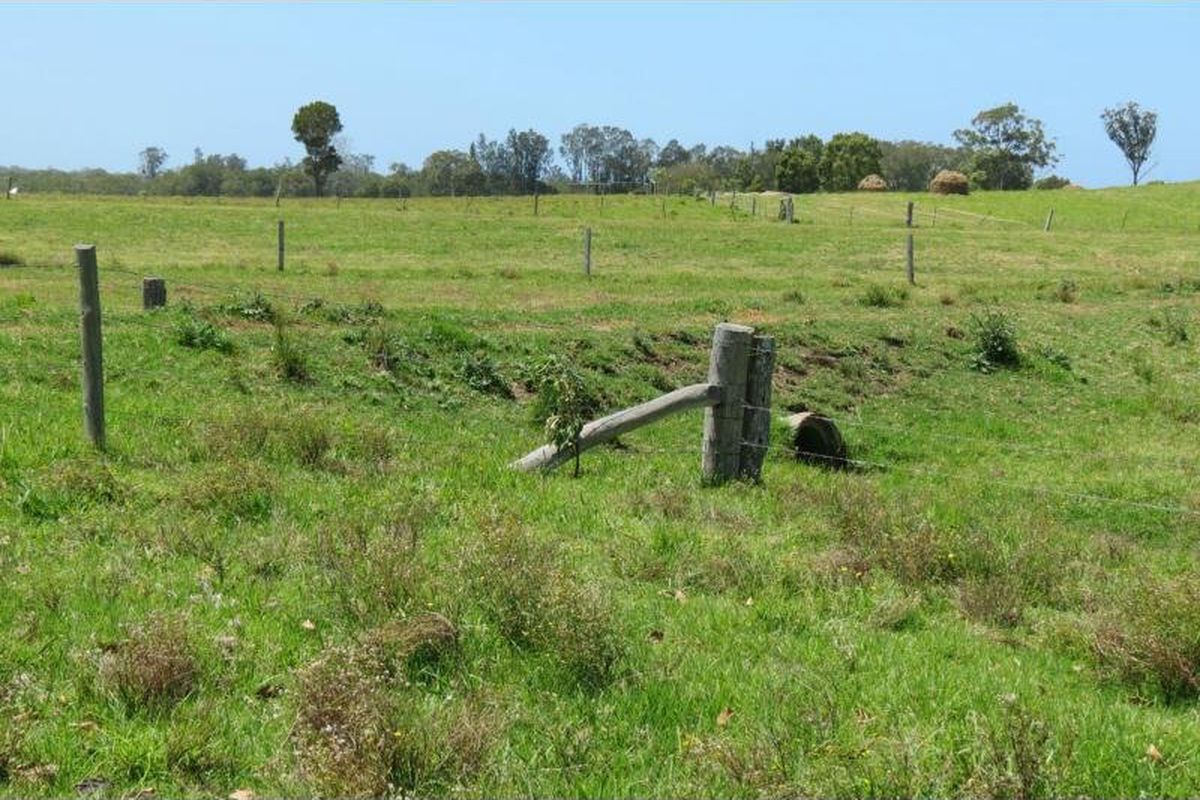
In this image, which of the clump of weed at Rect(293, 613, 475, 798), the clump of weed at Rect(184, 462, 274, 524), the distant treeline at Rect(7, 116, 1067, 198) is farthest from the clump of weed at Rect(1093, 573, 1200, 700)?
the distant treeline at Rect(7, 116, 1067, 198)

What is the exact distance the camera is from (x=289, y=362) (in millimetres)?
15781

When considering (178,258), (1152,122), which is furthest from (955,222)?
(1152,122)

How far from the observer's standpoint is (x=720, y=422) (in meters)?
11.0

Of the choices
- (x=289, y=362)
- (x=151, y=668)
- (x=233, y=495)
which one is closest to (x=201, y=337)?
(x=289, y=362)

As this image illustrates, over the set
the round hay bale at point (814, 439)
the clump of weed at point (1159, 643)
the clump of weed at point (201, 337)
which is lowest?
the round hay bale at point (814, 439)

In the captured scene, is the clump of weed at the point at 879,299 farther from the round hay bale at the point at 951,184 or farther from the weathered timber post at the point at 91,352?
the round hay bale at the point at 951,184

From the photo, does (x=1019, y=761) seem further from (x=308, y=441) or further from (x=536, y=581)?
(x=308, y=441)

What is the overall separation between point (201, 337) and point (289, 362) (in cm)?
136

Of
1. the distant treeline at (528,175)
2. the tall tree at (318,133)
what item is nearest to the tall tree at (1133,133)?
the distant treeline at (528,175)

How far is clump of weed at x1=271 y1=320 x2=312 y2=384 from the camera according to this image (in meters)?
15.7

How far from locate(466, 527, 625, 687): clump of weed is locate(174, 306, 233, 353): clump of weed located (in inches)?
404

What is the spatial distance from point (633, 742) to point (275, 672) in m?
1.81

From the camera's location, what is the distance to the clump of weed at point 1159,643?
6121 millimetres

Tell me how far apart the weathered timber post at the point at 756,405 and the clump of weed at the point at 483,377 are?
6628 mm
